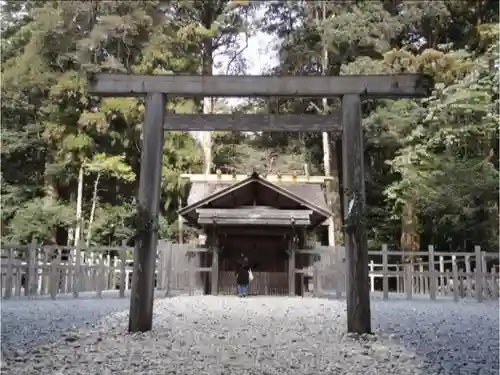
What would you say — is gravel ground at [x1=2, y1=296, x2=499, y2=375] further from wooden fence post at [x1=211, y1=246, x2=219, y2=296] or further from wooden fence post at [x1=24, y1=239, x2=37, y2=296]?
wooden fence post at [x1=211, y1=246, x2=219, y2=296]

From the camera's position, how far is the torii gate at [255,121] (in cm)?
631

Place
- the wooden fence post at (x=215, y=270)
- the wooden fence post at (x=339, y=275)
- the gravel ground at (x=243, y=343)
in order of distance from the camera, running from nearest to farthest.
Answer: the gravel ground at (x=243, y=343) < the wooden fence post at (x=339, y=275) < the wooden fence post at (x=215, y=270)

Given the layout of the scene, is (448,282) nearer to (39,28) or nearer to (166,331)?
(166,331)

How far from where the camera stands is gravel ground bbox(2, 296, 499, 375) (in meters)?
4.40

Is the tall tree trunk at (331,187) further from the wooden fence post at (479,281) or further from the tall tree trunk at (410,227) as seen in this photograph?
the wooden fence post at (479,281)

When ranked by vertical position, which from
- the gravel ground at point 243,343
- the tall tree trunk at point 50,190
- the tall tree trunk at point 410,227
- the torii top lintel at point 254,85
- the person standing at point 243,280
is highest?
the tall tree trunk at point 50,190

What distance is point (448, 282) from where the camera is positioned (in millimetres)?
13531

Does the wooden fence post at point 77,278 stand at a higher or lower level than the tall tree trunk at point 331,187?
lower

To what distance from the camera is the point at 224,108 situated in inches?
1004

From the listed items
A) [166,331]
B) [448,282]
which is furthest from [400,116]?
[166,331]

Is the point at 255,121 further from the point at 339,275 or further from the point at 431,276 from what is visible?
the point at 431,276

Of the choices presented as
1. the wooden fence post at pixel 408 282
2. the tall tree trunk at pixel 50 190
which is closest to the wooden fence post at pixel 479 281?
the wooden fence post at pixel 408 282

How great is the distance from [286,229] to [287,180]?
2819 mm

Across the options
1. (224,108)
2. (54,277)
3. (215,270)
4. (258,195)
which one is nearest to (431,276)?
(258,195)
